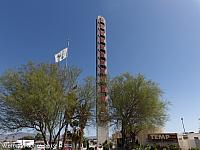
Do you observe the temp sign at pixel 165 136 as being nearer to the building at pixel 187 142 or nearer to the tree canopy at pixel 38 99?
the building at pixel 187 142

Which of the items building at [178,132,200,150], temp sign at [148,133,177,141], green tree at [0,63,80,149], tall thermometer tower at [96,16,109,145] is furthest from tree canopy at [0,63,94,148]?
building at [178,132,200,150]

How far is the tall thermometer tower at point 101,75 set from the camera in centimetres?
4503

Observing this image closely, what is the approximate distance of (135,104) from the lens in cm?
4359

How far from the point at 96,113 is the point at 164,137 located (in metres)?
19.8

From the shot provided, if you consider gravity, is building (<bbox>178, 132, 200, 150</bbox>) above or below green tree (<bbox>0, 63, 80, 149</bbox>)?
below

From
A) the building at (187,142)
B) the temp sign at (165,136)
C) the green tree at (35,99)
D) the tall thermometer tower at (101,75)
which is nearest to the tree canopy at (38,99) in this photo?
the green tree at (35,99)

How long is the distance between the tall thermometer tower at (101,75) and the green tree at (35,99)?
8.90m

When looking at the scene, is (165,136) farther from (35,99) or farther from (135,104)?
(35,99)

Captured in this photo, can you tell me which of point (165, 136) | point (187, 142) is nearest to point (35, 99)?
point (165, 136)

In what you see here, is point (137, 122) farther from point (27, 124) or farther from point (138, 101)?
point (27, 124)

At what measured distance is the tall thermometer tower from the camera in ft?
148

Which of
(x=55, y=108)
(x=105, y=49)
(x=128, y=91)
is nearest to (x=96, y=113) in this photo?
(x=128, y=91)

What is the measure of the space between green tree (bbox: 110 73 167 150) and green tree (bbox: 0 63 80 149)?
11.2 m

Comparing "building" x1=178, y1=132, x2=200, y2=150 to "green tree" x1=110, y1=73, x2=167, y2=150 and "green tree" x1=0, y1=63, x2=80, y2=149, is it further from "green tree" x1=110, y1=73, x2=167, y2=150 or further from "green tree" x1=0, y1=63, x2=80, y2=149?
"green tree" x1=0, y1=63, x2=80, y2=149
